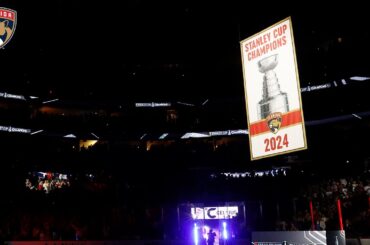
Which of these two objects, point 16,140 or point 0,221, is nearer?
point 0,221

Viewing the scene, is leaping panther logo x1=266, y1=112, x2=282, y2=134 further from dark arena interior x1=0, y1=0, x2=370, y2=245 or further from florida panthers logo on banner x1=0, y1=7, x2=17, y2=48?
dark arena interior x1=0, y1=0, x2=370, y2=245

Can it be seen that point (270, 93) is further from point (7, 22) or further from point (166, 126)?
point (166, 126)

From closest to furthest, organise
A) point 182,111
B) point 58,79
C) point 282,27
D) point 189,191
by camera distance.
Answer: point 282,27
point 189,191
point 58,79
point 182,111

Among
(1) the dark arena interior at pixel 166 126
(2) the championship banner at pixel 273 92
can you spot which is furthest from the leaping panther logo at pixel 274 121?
(1) the dark arena interior at pixel 166 126

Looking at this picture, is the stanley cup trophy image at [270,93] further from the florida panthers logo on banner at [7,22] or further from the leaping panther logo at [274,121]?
the florida panthers logo on banner at [7,22]

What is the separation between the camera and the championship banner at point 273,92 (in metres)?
8.29

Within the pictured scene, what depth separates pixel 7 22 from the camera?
13.9 meters

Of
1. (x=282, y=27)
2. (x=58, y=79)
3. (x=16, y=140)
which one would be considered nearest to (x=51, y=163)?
(x=16, y=140)

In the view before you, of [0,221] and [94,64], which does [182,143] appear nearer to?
[94,64]

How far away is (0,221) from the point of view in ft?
70.1

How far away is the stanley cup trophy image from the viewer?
859 centimetres

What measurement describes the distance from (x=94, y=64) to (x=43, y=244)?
15173mm

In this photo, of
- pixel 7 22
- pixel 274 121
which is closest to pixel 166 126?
pixel 7 22

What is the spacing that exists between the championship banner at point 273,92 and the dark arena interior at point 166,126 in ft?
35.3
